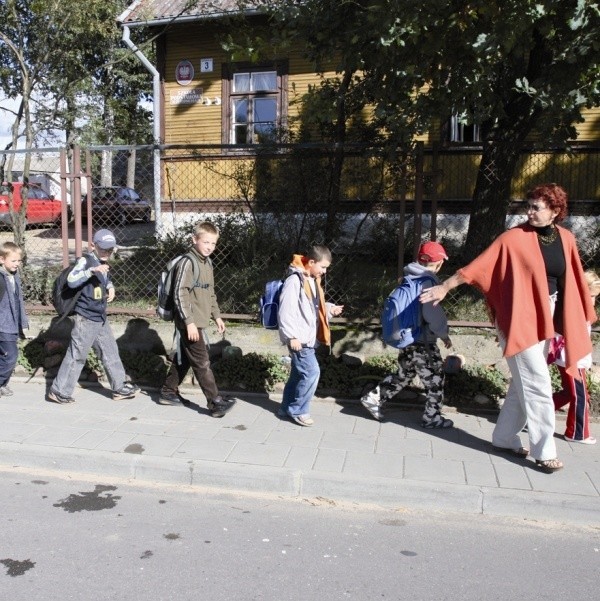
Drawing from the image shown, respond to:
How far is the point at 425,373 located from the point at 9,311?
3.77 meters

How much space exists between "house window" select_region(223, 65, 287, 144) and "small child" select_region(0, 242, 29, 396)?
8.29 m

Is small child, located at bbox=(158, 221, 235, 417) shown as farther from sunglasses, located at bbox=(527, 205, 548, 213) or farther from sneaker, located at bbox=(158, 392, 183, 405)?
sunglasses, located at bbox=(527, 205, 548, 213)

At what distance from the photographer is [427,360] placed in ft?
17.3

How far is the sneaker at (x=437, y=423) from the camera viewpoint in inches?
213

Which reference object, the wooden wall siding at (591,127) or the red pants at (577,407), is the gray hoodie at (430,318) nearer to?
the red pants at (577,407)

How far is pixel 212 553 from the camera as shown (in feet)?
11.8

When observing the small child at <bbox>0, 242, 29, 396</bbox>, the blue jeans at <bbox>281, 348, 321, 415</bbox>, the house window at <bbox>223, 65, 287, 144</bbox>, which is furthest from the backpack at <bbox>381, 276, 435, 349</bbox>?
the house window at <bbox>223, 65, 287, 144</bbox>

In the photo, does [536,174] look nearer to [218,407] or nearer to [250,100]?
[250,100]

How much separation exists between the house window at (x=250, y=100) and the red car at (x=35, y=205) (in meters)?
5.09

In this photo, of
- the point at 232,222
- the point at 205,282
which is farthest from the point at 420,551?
the point at 232,222

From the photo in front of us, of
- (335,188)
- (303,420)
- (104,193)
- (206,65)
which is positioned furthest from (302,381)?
(206,65)

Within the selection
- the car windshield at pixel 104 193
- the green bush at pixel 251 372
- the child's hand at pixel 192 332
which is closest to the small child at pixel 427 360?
the green bush at pixel 251 372

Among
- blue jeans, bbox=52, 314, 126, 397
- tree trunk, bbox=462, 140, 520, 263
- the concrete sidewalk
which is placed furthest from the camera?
tree trunk, bbox=462, 140, 520, 263

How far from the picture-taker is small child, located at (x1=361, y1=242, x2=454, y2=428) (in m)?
5.17
